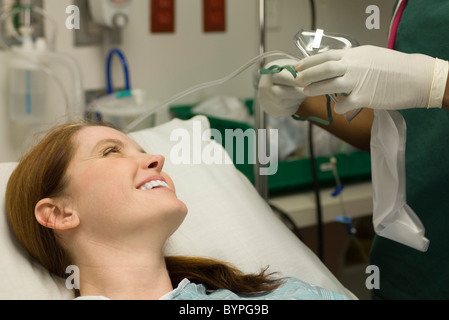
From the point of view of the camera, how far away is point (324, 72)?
1.17 metres

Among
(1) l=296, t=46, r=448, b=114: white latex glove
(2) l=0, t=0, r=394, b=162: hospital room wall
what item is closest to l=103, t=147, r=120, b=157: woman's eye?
(1) l=296, t=46, r=448, b=114: white latex glove

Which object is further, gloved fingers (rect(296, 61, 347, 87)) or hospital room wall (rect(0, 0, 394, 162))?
hospital room wall (rect(0, 0, 394, 162))

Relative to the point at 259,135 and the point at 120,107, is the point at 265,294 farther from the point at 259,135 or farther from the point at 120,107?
the point at 120,107

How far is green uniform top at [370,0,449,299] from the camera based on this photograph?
144cm

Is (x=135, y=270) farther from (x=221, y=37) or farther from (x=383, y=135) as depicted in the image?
(x=221, y=37)

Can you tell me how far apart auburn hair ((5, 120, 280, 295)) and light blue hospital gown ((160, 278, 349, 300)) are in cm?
3

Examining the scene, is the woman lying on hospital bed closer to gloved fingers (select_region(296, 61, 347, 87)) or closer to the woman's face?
the woman's face

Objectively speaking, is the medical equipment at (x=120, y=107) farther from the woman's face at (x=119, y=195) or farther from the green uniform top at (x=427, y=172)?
the green uniform top at (x=427, y=172)

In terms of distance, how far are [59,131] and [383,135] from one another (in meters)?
0.77

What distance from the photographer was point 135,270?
48.4 inches

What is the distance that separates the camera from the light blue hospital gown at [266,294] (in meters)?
1.22

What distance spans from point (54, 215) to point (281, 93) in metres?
0.63

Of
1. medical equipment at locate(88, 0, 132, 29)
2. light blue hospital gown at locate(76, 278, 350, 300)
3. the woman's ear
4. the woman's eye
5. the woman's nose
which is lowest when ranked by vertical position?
light blue hospital gown at locate(76, 278, 350, 300)

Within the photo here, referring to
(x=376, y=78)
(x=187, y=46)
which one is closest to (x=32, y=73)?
(x=187, y=46)
